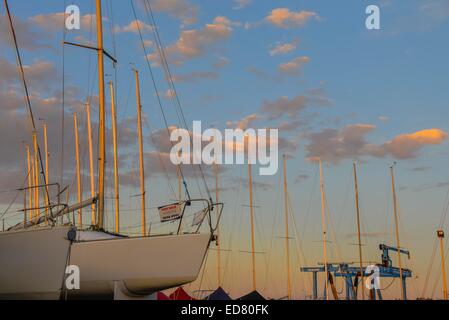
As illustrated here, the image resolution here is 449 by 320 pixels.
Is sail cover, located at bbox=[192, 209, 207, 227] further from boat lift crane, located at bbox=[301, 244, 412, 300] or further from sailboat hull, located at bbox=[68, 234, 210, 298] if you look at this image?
boat lift crane, located at bbox=[301, 244, 412, 300]

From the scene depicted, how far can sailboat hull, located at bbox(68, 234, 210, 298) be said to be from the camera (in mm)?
26562

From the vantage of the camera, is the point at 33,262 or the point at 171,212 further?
the point at 171,212

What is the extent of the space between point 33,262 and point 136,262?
4457mm

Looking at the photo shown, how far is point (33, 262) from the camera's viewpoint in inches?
940

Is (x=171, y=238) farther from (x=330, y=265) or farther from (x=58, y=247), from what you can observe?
(x=330, y=265)

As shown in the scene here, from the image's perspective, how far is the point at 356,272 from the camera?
5709 centimetres

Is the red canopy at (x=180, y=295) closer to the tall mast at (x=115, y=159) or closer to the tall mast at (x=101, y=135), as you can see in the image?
the tall mast at (x=115, y=159)

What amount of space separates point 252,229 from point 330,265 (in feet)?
26.1

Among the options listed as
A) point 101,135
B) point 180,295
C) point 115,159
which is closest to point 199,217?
point 101,135

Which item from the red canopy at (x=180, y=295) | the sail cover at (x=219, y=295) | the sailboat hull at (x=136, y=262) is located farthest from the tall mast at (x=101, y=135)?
Result: the red canopy at (x=180, y=295)

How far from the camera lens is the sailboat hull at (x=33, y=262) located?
77.7 feet

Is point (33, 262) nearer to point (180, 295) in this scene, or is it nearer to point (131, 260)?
point (131, 260)
